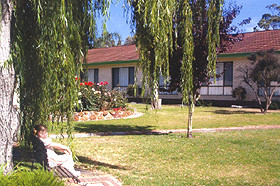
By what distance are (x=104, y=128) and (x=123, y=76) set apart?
51.4ft

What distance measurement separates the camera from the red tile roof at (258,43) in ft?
64.4

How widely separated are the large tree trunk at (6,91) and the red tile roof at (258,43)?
1596 cm

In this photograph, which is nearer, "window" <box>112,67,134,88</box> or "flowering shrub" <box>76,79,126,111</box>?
"flowering shrub" <box>76,79,126,111</box>

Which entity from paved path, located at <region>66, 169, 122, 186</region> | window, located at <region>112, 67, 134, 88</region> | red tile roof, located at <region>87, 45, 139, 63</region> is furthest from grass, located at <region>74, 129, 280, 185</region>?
window, located at <region>112, 67, 134, 88</region>

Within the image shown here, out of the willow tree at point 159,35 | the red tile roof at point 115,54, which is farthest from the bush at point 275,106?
the willow tree at point 159,35

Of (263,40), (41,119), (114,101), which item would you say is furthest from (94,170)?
(263,40)

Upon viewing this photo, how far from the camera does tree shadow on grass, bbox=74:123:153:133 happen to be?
1035cm

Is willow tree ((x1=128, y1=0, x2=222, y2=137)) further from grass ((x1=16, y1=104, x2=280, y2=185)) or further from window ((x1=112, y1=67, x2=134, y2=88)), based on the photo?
window ((x1=112, y1=67, x2=134, y2=88))

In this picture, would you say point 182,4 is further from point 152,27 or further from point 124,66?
point 124,66

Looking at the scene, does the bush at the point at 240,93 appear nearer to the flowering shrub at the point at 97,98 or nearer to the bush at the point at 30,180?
the flowering shrub at the point at 97,98

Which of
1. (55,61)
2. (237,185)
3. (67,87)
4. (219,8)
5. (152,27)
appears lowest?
(237,185)

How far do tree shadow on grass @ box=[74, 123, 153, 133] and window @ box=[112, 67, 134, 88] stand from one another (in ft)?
46.8

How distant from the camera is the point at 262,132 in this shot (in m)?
10.1

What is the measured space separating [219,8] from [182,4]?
0.74 m
